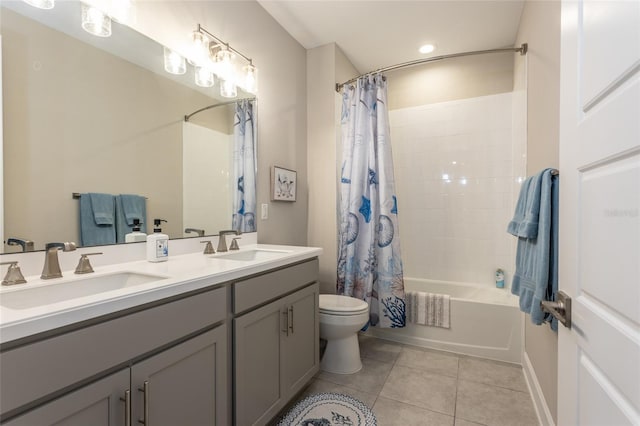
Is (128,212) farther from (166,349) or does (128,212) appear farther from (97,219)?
(166,349)

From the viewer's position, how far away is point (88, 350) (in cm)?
80

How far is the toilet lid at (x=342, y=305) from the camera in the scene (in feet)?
6.87

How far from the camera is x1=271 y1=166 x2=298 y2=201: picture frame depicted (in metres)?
2.35

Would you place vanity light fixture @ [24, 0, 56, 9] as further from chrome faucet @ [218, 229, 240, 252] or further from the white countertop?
chrome faucet @ [218, 229, 240, 252]

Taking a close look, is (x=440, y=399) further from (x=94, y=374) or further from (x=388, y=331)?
(x=94, y=374)

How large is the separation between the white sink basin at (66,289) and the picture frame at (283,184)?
125 cm

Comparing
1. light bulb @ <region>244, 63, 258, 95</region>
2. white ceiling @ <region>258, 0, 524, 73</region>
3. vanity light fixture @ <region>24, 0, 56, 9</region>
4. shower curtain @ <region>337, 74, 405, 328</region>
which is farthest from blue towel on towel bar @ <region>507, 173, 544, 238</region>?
vanity light fixture @ <region>24, 0, 56, 9</region>

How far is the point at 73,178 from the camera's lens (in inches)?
48.4

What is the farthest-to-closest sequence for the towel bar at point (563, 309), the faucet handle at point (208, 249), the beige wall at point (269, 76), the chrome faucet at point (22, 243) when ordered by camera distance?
1. the faucet handle at point (208, 249)
2. the beige wall at point (269, 76)
3. the chrome faucet at point (22, 243)
4. the towel bar at point (563, 309)

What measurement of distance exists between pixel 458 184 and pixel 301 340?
2193mm

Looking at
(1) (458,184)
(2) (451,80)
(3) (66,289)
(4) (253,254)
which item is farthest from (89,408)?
(2) (451,80)

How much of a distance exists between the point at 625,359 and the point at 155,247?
160 cm

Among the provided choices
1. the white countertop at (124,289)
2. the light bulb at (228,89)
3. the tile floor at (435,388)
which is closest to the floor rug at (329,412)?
the tile floor at (435,388)

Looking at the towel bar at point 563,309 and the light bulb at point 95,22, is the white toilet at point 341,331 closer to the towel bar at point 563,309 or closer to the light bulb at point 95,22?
the towel bar at point 563,309
